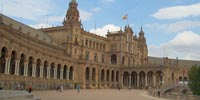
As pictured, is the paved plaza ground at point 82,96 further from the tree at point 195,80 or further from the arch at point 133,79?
the arch at point 133,79

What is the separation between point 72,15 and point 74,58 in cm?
1479

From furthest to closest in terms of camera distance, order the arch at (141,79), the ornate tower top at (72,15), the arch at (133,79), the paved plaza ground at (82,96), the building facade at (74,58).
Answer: the arch at (133,79)
the arch at (141,79)
the ornate tower top at (72,15)
the building facade at (74,58)
the paved plaza ground at (82,96)

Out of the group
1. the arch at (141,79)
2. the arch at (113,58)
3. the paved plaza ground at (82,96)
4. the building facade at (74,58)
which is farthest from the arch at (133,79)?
the paved plaza ground at (82,96)

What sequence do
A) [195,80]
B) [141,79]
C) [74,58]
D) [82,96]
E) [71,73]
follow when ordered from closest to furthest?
[82,96], [195,80], [71,73], [74,58], [141,79]

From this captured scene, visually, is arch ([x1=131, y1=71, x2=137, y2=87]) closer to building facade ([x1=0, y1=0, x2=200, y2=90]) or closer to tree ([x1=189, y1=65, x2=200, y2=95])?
building facade ([x1=0, y1=0, x2=200, y2=90])

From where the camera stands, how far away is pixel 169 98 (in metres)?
55.2

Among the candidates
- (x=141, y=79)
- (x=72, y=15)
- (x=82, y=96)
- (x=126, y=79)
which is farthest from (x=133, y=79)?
(x=82, y=96)

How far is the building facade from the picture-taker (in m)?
64.8

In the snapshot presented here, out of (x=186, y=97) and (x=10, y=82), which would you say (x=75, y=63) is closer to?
(x=10, y=82)

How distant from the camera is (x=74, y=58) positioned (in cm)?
9844

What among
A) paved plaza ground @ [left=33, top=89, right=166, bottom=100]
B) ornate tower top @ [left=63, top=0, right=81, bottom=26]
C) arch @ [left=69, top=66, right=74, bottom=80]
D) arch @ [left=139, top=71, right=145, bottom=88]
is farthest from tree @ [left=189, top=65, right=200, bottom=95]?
arch @ [left=139, top=71, right=145, bottom=88]

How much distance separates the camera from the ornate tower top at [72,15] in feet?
Answer: 341

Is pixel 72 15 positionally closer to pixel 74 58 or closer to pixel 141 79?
pixel 74 58

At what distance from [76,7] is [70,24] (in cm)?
749
